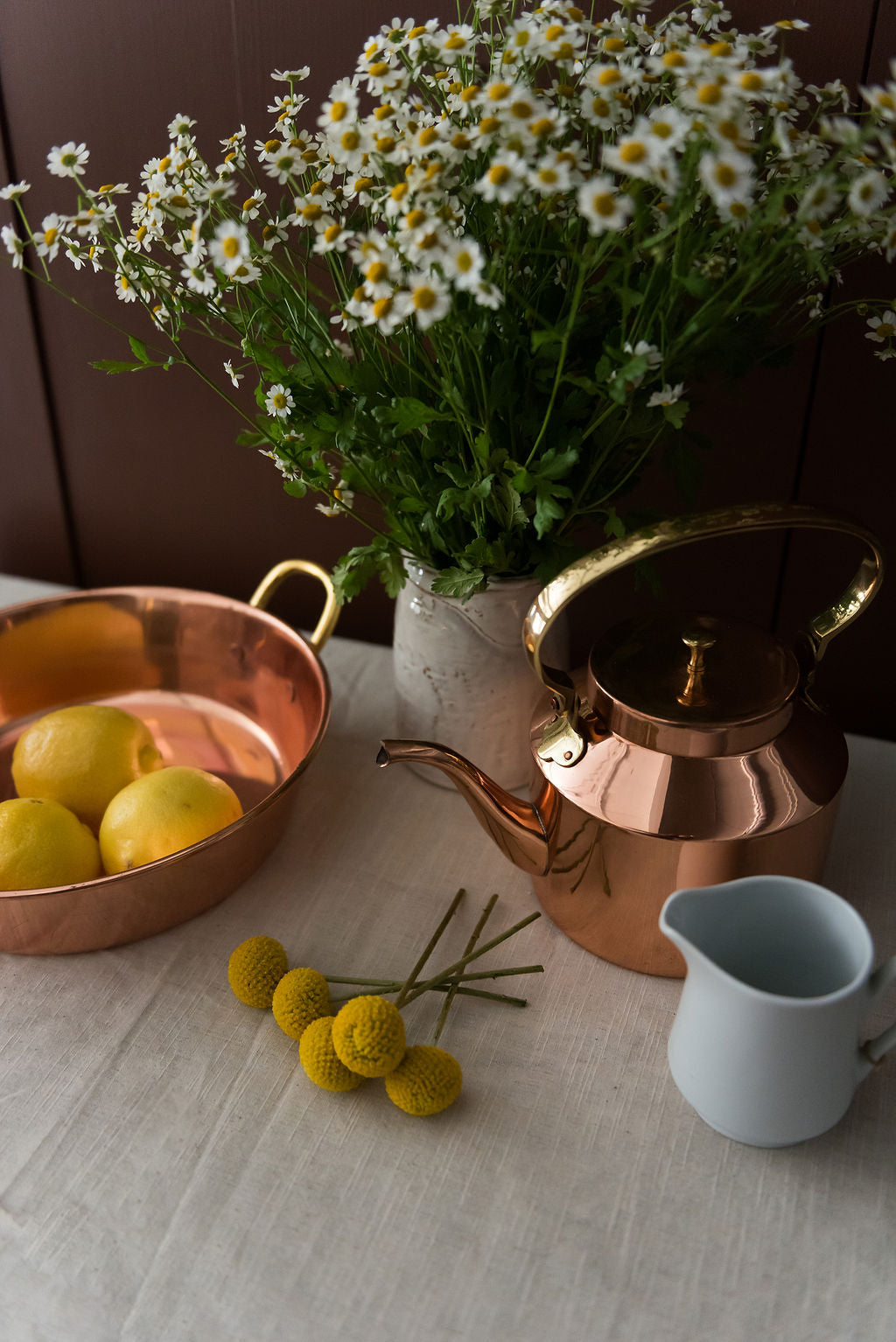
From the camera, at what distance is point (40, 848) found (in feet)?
1.97

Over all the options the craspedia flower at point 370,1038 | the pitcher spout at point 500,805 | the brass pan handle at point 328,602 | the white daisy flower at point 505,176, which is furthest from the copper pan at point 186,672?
the white daisy flower at point 505,176

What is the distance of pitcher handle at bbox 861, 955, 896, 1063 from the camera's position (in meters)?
0.46

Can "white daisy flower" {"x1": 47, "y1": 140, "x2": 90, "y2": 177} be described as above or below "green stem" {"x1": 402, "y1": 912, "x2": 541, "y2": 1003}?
above

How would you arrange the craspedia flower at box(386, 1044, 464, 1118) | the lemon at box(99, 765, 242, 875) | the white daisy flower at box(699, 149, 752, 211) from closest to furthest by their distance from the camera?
the white daisy flower at box(699, 149, 752, 211), the craspedia flower at box(386, 1044, 464, 1118), the lemon at box(99, 765, 242, 875)

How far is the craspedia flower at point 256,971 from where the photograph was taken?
57cm

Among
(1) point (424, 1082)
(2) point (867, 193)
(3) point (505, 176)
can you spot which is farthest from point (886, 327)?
(1) point (424, 1082)

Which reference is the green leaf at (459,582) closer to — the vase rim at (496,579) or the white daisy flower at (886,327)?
the vase rim at (496,579)

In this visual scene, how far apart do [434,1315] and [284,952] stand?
0.67 feet

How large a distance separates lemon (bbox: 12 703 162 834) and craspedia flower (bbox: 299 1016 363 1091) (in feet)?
0.78

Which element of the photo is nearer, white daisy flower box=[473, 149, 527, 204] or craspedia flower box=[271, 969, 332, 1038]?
white daisy flower box=[473, 149, 527, 204]

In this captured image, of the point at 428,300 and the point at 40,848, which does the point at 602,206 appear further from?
the point at 40,848

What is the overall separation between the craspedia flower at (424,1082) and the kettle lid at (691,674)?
0.19 metres

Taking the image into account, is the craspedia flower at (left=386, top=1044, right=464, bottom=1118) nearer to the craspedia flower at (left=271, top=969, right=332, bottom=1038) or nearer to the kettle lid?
the craspedia flower at (left=271, top=969, right=332, bottom=1038)

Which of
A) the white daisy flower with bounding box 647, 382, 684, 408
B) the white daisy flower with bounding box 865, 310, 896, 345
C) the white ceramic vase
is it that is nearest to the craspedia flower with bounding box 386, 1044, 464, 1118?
the white ceramic vase
